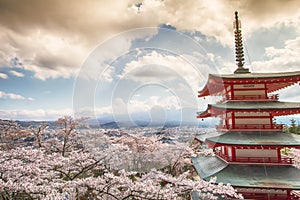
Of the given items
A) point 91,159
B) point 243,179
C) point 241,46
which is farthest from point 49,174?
point 241,46

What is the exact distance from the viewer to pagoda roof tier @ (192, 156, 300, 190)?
21.7ft

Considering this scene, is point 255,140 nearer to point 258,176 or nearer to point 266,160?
point 266,160

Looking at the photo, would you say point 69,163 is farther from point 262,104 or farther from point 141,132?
point 141,132

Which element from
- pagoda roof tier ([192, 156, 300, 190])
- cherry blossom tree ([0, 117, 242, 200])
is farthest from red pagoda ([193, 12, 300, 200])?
cherry blossom tree ([0, 117, 242, 200])

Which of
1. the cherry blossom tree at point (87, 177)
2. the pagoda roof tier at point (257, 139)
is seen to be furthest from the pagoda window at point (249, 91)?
the cherry blossom tree at point (87, 177)

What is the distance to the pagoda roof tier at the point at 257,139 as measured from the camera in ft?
23.9

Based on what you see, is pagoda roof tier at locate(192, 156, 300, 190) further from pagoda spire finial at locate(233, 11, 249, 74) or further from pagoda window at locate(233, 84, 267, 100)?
pagoda spire finial at locate(233, 11, 249, 74)

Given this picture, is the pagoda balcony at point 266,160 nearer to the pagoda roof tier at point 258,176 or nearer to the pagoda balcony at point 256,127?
the pagoda roof tier at point 258,176

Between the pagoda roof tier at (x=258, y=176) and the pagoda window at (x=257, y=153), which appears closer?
the pagoda roof tier at (x=258, y=176)

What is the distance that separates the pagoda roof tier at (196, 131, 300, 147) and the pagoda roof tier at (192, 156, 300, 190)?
98 centimetres

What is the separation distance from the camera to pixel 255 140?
7.57 meters

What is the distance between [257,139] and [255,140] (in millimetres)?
136

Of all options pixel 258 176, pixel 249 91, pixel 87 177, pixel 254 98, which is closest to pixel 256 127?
pixel 254 98

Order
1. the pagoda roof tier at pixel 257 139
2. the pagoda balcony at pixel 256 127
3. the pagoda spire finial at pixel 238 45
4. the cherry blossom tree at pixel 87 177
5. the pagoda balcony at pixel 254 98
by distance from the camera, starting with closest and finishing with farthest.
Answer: the cherry blossom tree at pixel 87 177 < the pagoda roof tier at pixel 257 139 < the pagoda balcony at pixel 256 127 < the pagoda balcony at pixel 254 98 < the pagoda spire finial at pixel 238 45
